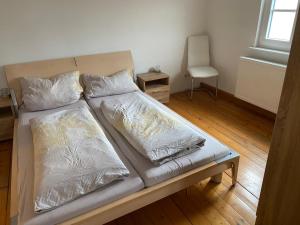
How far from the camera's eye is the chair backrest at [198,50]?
3.82 m

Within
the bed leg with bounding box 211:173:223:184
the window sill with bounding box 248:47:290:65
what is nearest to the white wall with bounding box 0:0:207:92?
the window sill with bounding box 248:47:290:65

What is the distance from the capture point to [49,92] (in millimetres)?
2627

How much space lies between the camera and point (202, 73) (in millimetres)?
3613

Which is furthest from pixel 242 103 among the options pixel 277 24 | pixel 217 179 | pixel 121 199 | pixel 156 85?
pixel 121 199

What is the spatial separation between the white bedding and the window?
183cm

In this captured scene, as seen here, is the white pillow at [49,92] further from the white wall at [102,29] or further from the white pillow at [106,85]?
the white wall at [102,29]

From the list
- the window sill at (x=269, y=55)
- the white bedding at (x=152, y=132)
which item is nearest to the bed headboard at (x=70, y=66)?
the white bedding at (x=152, y=132)

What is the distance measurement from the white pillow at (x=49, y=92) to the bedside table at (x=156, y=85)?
948 millimetres

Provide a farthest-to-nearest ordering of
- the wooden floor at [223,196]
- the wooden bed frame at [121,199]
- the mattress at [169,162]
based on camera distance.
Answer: the wooden floor at [223,196], the mattress at [169,162], the wooden bed frame at [121,199]

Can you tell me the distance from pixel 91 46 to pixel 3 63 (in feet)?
3.43

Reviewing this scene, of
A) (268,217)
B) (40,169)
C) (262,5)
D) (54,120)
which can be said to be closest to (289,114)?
(268,217)

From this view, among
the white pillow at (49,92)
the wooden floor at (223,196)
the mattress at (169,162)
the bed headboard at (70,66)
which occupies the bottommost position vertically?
the wooden floor at (223,196)

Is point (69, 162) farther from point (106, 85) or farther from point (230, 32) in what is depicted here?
point (230, 32)

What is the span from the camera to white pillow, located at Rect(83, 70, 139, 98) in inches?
113
